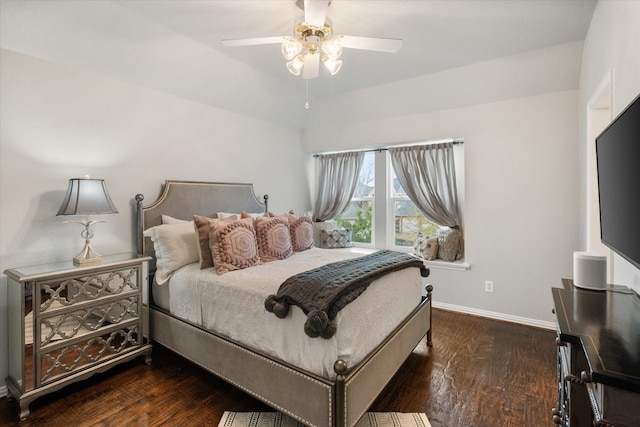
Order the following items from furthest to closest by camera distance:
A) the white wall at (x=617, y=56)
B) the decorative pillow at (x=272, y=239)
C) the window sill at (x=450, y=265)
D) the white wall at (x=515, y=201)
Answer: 1. the window sill at (x=450, y=265)
2. the white wall at (x=515, y=201)
3. the decorative pillow at (x=272, y=239)
4. the white wall at (x=617, y=56)

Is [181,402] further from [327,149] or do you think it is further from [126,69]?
[327,149]

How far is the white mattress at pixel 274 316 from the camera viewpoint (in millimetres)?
1679

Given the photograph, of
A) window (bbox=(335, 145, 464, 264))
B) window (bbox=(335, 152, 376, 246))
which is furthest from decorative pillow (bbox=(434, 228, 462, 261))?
window (bbox=(335, 152, 376, 246))

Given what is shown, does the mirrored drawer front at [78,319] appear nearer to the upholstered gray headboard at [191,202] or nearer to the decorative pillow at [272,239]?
the upholstered gray headboard at [191,202]

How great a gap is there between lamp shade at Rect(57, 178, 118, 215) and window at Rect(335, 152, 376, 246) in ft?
10.9

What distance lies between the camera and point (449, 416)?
6.39ft

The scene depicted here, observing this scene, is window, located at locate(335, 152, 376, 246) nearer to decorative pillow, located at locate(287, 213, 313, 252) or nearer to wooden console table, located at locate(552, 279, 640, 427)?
decorative pillow, located at locate(287, 213, 313, 252)

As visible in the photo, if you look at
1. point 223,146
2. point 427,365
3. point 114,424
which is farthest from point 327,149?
point 114,424

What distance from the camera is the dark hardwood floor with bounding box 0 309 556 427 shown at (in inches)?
76.2

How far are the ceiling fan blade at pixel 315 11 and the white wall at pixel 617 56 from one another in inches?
58.7

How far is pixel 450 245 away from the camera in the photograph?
12.5 ft

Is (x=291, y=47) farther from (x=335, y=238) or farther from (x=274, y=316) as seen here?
(x=335, y=238)

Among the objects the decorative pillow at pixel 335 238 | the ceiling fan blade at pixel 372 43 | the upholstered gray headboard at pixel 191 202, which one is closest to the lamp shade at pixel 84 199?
the upholstered gray headboard at pixel 191 202

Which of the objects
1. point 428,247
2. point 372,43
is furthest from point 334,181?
point 372,43
